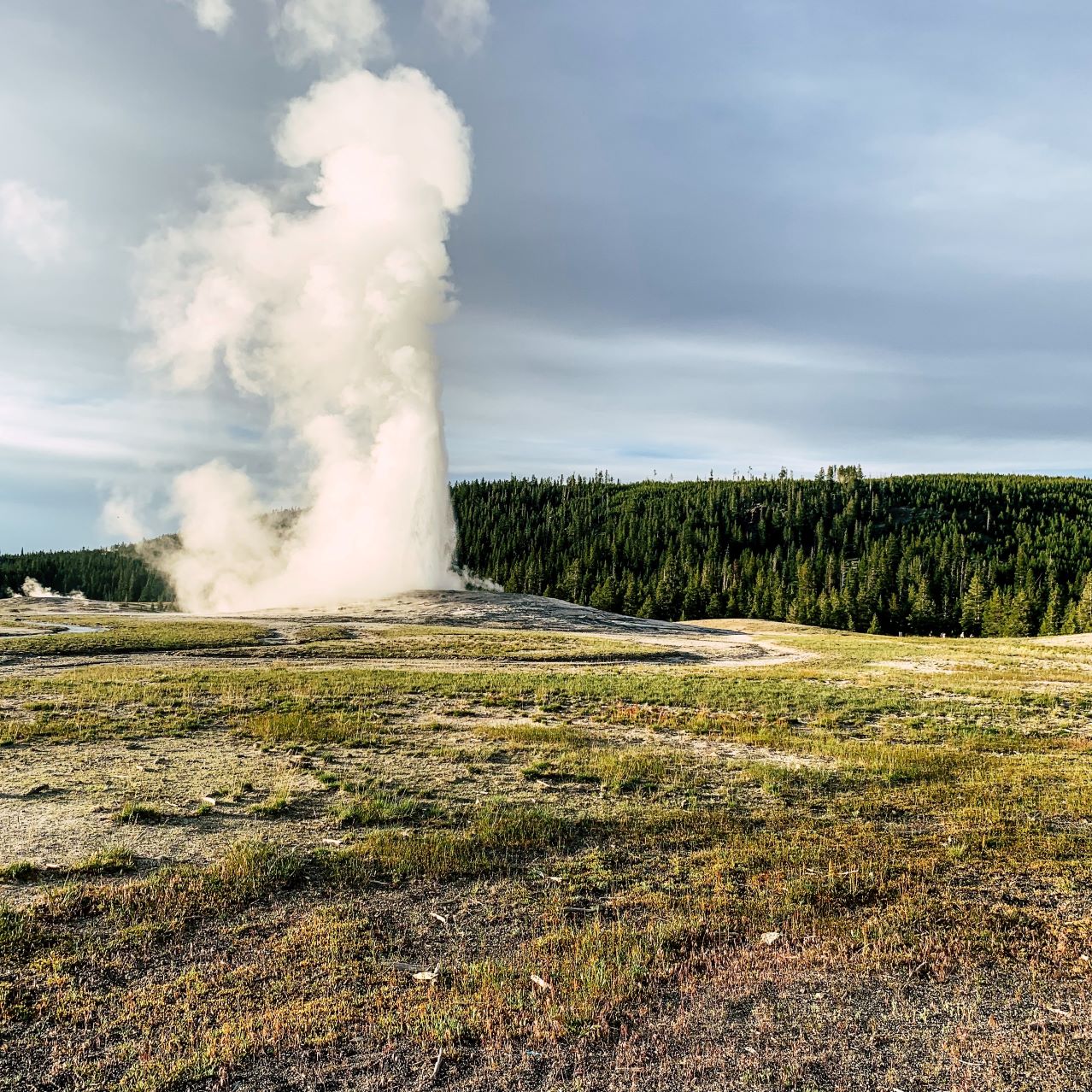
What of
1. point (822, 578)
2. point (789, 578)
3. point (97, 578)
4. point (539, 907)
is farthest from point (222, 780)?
point (97, 578)

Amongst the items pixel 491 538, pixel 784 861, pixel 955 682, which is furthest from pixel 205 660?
pixel 491 538

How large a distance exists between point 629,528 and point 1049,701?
6645 inches

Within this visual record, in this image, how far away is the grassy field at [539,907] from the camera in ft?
22.1

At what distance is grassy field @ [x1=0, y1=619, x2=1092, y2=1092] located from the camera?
6.73m

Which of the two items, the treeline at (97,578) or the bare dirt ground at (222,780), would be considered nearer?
the bare dirt ground at (222,780)

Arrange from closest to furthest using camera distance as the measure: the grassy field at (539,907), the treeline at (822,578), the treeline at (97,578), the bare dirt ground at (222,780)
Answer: the grassy field at (539,907), the bare dirt ground at (222,780), the treeline at (822,578), the treeline at (97,578)

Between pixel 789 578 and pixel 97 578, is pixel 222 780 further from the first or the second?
pixel 97 578

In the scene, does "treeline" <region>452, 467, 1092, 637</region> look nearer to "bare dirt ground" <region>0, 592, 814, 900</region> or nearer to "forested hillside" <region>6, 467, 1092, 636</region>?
"forested hillside" <region>6, 467, 1092, 636</region>

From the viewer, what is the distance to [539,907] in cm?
988

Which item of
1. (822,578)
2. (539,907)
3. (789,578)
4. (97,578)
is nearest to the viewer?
(539,907)

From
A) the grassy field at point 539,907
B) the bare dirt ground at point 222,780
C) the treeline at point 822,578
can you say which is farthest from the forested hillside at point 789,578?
the grassy field at point 539,907

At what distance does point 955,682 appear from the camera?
35688 mm

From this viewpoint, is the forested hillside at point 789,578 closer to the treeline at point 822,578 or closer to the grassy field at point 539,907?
the treeline at point 822,578

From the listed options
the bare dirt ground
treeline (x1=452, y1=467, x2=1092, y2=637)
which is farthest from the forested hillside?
the bare dirt ground
